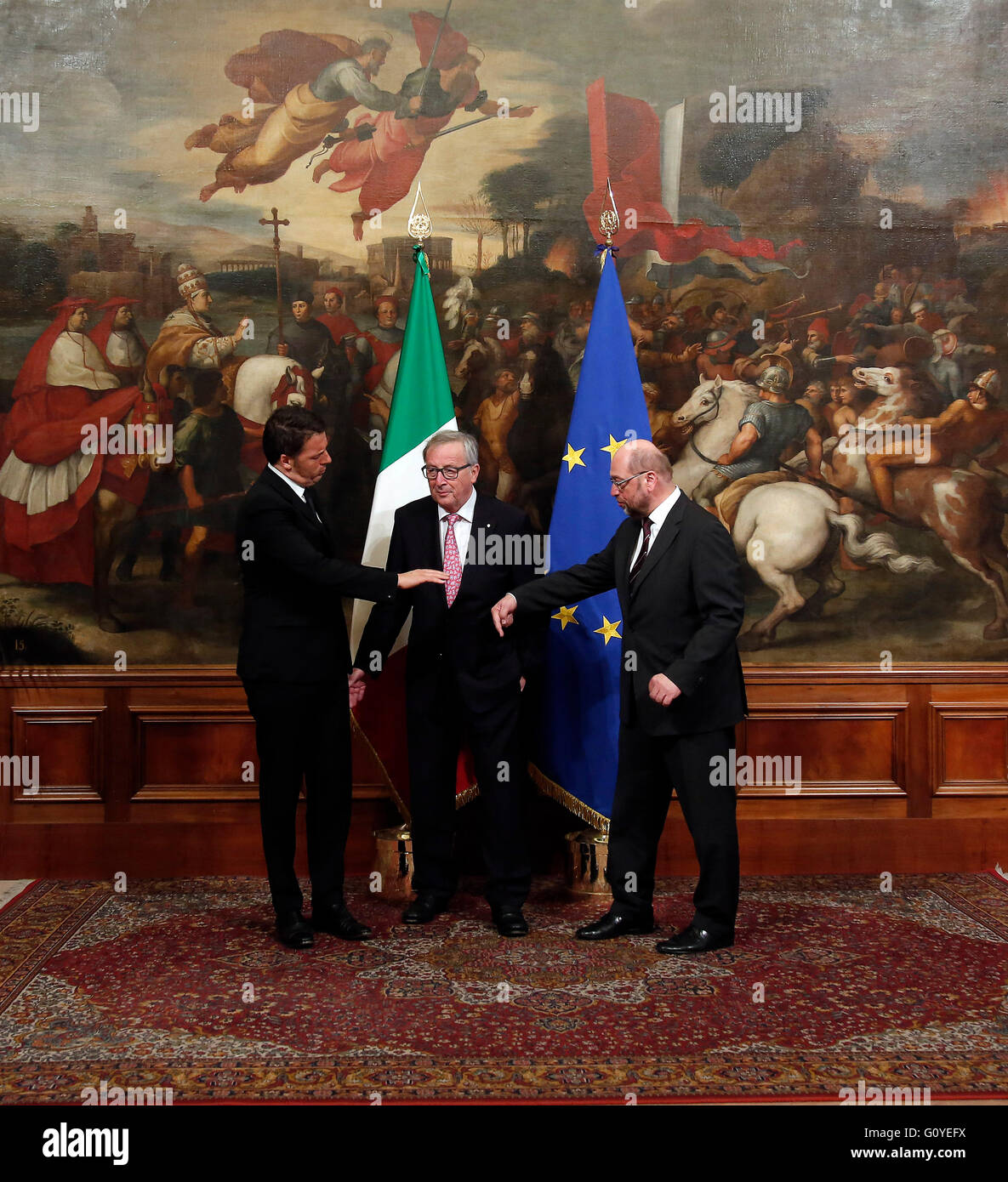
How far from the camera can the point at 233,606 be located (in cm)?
564

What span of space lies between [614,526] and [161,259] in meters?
2.70

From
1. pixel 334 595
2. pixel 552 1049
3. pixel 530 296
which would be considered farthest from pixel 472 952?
pixel 530 296

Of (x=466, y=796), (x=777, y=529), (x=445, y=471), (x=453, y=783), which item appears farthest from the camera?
(x=777, y=529)

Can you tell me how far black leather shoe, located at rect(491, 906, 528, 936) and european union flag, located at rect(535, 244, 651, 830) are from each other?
0.67 metres

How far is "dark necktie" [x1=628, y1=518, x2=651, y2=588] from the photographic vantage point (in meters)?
4.52

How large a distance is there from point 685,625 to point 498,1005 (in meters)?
1.63

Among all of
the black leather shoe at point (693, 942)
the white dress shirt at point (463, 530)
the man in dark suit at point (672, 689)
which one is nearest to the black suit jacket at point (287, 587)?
the white dress shirt at point (463, 530)

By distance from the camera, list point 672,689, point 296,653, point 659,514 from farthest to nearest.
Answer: point 659,514 < point 296,653 < point 672,689

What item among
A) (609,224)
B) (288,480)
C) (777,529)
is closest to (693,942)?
(777,529)

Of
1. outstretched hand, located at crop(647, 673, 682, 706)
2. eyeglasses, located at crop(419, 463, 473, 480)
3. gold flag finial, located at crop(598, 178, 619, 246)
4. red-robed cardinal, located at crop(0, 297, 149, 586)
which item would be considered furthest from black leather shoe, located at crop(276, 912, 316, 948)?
gold flag finial, located at crop(598, 178, 619, 246)

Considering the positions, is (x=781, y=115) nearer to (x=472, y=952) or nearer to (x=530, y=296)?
(x=530, y=296)

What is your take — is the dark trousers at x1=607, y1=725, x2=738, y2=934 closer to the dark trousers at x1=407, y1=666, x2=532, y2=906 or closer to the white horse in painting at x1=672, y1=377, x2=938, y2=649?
the dark trousers at x1=407, y1=666, x2=532, y2=906

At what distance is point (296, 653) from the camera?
14.4 feet

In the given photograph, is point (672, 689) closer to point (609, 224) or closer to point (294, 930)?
point (294, 930)
